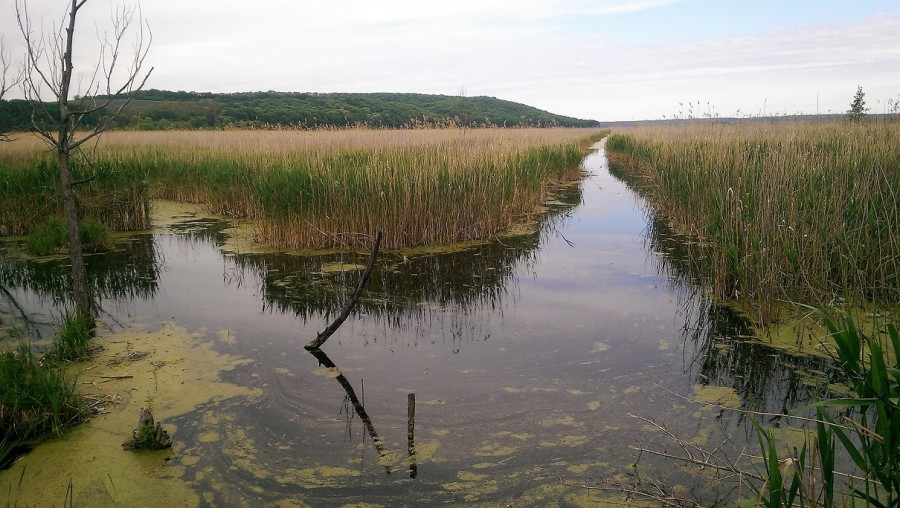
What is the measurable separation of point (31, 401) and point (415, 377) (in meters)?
A: 2.07

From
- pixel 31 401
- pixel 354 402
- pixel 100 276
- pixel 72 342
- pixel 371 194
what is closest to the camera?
pixel 31 401

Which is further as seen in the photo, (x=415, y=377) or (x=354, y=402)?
(x=415, y=377)

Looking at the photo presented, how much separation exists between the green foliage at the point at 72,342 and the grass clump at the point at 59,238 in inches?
146

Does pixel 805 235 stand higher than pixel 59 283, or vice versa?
pixel 805 235

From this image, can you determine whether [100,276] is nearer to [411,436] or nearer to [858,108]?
[411,436]

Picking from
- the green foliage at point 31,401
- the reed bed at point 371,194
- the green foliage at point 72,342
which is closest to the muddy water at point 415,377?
the green foliage at point 31,401

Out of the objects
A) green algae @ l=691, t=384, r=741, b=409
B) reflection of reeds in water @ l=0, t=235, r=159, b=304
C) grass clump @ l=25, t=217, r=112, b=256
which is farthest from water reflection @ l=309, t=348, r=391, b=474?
grass clump @ l=25, t=217, r=112, b=256

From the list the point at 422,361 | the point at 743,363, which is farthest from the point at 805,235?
the point at 422,361

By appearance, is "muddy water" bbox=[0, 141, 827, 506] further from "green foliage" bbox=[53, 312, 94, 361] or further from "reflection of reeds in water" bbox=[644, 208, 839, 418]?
"green foliage" bbox=[53, 312, 94, 361]

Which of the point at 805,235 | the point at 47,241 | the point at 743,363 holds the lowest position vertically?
the point at 743,363

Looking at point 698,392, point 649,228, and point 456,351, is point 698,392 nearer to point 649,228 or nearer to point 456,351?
point 456,351

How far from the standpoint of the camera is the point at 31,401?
9.39 ft

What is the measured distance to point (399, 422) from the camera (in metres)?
3.00

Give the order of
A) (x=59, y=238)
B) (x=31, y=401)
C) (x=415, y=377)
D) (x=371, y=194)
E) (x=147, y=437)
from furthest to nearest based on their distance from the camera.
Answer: (x=59, y=238)
(x=371, y=194)
(x=415, y=377)
(x=31, y=401)
(x=147, y=437)
